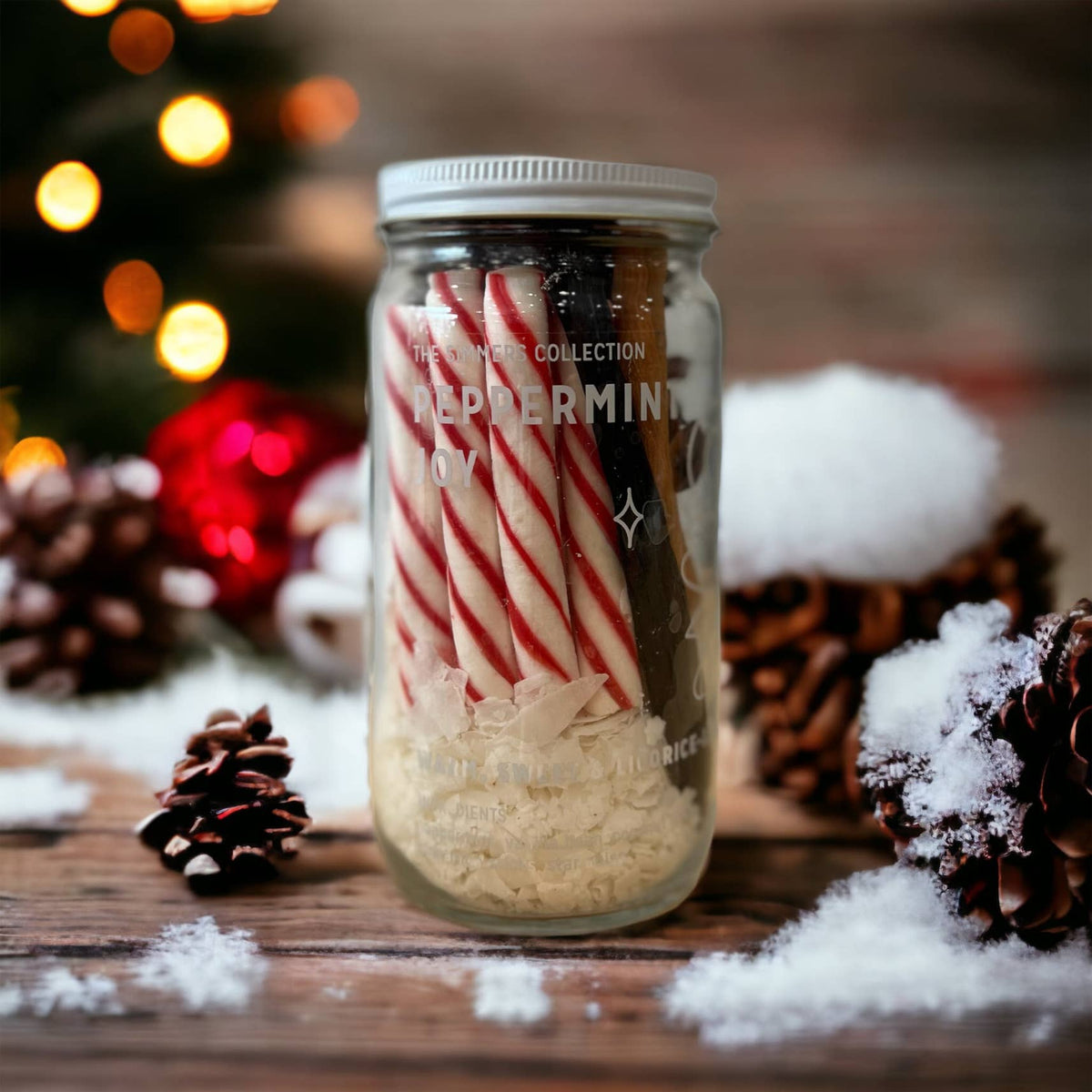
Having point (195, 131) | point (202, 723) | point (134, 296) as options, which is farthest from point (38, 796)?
point (195, 131)

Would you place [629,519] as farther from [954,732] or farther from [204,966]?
[204,966]

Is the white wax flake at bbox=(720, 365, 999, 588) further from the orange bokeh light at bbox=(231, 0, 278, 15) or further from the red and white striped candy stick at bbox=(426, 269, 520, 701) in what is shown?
the orange bokeh light at bbox=(231, 0, 278, 15)

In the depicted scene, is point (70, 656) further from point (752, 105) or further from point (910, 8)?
point (910, 8)

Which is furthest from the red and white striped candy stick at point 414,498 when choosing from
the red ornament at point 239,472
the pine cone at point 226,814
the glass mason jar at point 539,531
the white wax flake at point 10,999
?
the red ornament at point 239,472

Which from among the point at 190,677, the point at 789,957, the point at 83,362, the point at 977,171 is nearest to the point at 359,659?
the point at 190,677

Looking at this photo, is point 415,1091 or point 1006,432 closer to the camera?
point 415,1091

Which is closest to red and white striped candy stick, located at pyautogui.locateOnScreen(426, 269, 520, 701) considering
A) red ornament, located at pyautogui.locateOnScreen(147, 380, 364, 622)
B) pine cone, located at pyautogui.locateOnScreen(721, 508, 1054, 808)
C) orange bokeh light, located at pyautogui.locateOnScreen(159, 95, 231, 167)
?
pine cone, located at pyautogui.locateOnScreen(721, 508, 1054, 808)
